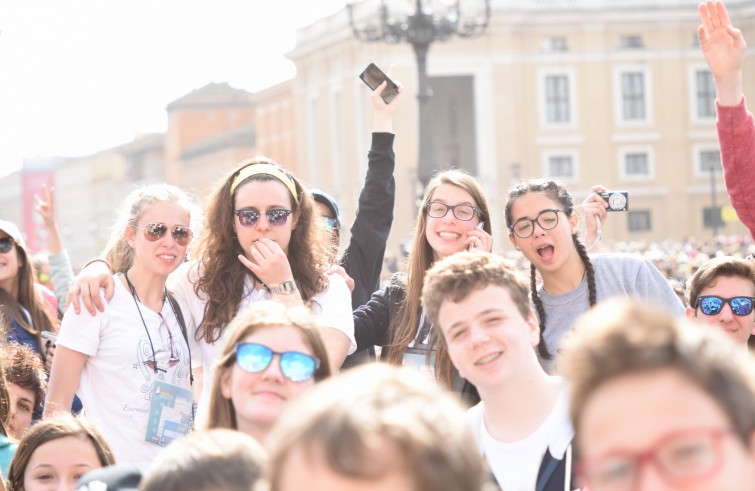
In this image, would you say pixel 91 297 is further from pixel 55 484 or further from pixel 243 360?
pixel 243 360

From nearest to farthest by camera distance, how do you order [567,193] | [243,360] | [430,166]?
[243,360] → [567,193] → [430,166]

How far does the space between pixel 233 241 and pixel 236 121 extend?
97875mm

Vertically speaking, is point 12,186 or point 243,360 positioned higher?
point 12,186

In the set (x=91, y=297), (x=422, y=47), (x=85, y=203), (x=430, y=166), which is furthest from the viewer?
(x=85, y=203)

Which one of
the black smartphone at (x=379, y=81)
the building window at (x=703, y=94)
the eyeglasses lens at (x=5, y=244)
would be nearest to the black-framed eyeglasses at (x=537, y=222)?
the black smartphone at (x=379, y=81)

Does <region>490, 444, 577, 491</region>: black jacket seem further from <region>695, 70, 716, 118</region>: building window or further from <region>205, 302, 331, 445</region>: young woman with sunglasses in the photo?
<region>695, 70, 716, 118</region>: building window

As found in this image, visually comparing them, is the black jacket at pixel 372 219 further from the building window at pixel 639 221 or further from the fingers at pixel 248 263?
the building window at pixel 639 221

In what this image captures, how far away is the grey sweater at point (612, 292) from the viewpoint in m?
4.86

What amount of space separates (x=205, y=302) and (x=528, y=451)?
6.34ft

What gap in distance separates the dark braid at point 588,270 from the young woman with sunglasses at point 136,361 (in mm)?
1555

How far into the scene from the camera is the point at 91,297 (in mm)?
4820

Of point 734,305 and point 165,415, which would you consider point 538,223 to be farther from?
point 165,415

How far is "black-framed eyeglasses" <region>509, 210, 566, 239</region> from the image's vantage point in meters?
5.05

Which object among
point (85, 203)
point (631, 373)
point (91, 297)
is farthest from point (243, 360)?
point (85, 203)
